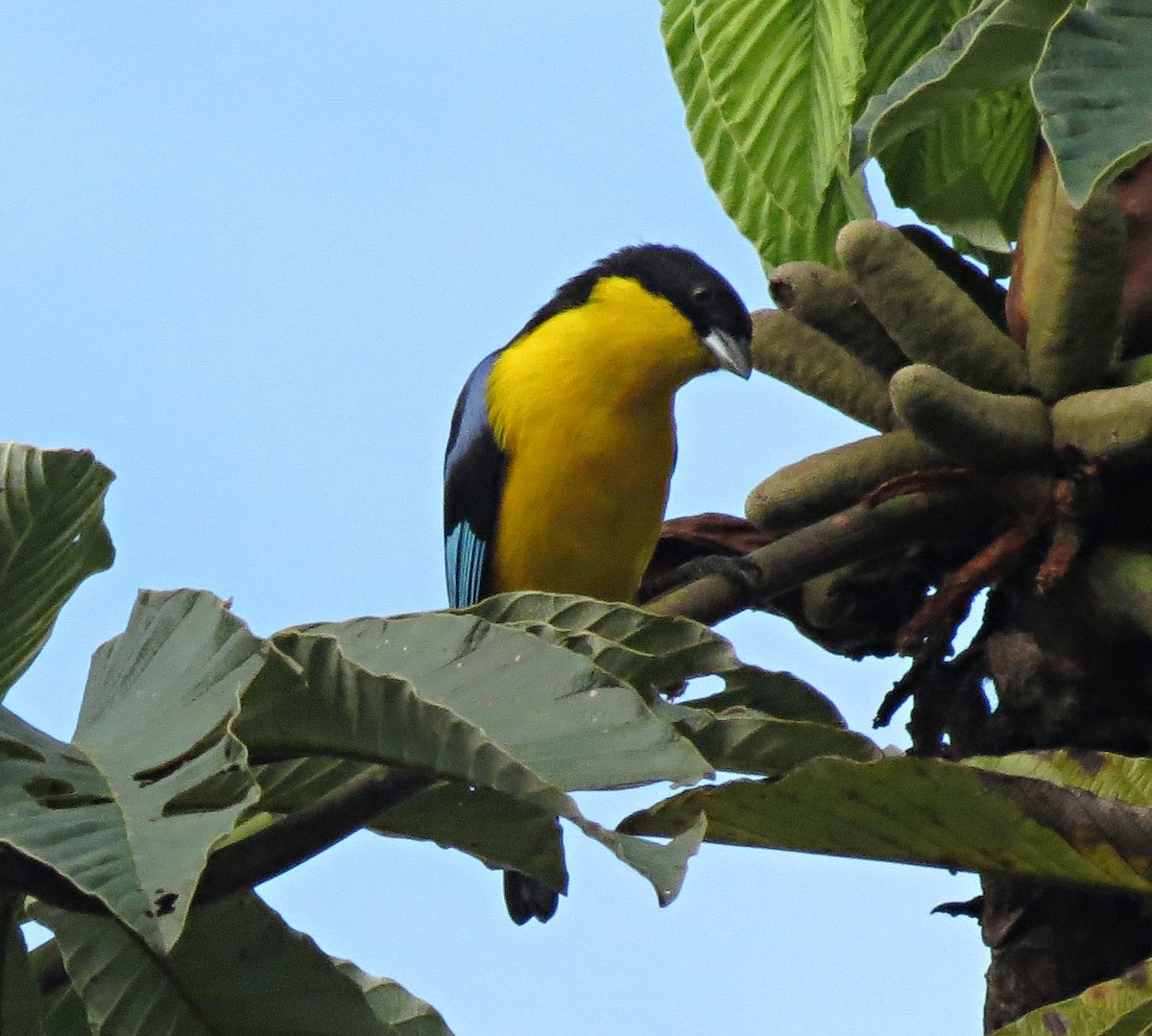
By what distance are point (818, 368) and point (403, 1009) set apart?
1115 mm

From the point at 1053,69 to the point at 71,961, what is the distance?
3.70ft

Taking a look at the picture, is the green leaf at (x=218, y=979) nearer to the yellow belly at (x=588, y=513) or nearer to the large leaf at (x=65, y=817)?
the large leaf at (x=65, y=817)

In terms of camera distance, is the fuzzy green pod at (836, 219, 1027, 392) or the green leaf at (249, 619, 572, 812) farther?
the fuzzy green pod at (836, 219, 1027, 392)

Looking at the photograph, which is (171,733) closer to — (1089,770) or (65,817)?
(65,817)

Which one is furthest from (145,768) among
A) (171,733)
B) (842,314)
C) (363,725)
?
(842,314)

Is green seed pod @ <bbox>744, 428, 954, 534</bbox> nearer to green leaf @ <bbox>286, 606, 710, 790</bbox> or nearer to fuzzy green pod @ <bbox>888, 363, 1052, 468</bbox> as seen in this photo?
fuzzy green pod @ <bbox>888, 363, 1052, 468</bbox>

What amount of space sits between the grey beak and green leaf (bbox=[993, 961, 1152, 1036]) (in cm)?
188

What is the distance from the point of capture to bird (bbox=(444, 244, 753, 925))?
3.46m

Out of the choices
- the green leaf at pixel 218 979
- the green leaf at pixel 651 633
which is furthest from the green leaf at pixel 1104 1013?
the green leaf at pixel 218 979

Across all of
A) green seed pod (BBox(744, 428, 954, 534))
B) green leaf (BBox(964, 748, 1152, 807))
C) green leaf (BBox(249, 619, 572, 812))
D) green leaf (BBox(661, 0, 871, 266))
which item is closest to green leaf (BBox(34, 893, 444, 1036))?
green leaf (BBox(249, 619, 572, 812))

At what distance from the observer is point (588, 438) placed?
3.48 meters

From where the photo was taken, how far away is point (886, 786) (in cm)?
152

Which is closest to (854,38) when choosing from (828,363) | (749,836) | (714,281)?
(828,363)

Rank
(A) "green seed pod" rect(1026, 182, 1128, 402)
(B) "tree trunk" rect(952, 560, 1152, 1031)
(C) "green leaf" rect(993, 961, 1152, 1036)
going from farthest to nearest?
(A) "green seed pod" rect(1026, 182, 1128, 402)
(B) "tree trunk" rect(952, 560, 1152, 1031)
(C) "green leaf" rect(993, 961, 1152, 1036)
